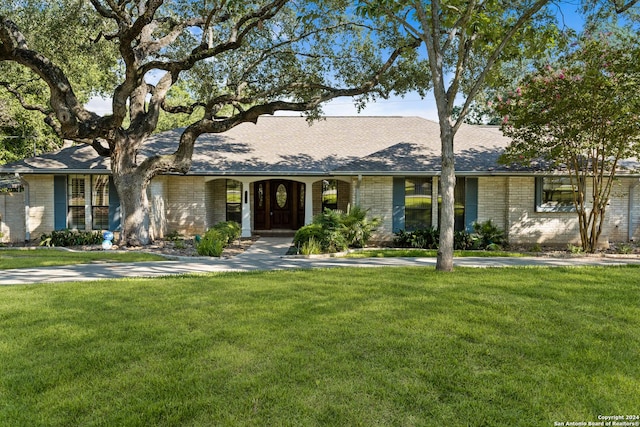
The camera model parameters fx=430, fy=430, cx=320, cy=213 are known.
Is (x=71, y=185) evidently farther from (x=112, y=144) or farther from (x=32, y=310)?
(x=32, y=310)

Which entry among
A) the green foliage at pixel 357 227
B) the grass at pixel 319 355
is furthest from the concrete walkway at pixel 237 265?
the green foliage at pixel 357 227

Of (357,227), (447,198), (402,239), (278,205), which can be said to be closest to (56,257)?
(357,227)

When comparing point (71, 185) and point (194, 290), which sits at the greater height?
point (71, 185)

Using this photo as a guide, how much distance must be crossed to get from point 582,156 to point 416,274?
7.76 metres

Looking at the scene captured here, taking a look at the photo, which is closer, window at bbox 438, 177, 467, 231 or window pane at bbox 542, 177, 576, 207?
window pane at bbox 542, 177, 576, 207

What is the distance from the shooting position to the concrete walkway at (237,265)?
336 inches

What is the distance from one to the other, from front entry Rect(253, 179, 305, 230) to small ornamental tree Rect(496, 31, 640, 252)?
8.97m

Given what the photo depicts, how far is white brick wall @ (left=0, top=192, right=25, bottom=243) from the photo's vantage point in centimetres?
1558

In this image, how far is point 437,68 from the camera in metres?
8.47

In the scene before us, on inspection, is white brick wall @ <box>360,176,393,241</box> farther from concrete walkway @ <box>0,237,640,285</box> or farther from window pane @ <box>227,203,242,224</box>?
window pane @ <box>227,203,242,224</box>

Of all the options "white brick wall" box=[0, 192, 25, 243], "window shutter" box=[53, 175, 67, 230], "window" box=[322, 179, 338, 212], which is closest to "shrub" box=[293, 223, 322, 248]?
"window" box=[322, 179, 338, 212]

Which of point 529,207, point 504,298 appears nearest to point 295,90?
point 529,207

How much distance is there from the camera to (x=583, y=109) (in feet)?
36.2

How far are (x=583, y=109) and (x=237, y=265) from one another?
959 cm
